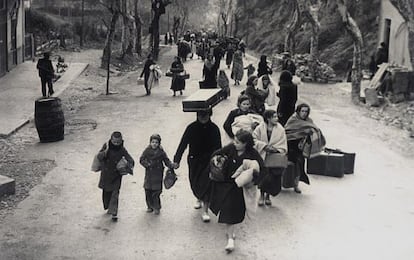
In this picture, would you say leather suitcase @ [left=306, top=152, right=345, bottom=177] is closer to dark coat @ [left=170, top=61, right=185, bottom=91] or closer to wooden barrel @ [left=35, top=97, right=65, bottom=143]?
wooden barrel @ [left=35, top=97, right=65, bottom=143]

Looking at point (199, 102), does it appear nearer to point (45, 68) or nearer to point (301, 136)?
point (301, 136)

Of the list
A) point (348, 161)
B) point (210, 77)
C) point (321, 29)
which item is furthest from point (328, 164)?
point (321, 29)

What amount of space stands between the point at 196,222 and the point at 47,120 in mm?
6180

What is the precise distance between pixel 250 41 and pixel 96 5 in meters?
11.6

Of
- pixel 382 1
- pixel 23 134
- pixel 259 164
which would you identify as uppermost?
pixel 382 1

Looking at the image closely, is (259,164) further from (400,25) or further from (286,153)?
(400,25)

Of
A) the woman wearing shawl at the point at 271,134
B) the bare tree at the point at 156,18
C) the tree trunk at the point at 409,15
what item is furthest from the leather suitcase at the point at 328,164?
the bare tree at the point at 156,18

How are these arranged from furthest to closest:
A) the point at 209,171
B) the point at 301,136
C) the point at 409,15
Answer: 1. the point at 409,15
2. the point at 301,136
3. the point at 209,171

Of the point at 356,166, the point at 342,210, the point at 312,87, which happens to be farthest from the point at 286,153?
the point at 312,87

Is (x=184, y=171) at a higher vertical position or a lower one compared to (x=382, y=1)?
lower

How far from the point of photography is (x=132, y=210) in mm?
10344

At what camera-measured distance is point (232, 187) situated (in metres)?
8.71

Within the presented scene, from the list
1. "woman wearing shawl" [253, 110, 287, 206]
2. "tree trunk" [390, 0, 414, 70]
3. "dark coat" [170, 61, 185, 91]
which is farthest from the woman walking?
"dark coat" [170, 61, 185, 91]

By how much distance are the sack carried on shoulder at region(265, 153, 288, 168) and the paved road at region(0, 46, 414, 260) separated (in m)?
0.68
